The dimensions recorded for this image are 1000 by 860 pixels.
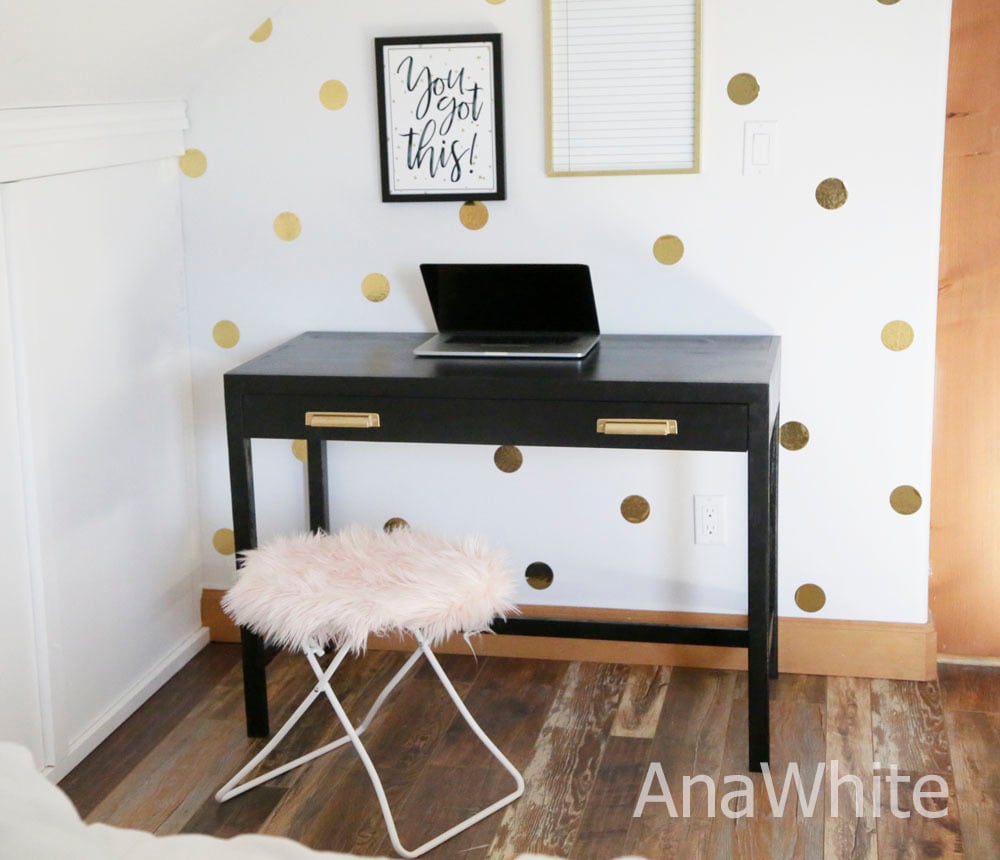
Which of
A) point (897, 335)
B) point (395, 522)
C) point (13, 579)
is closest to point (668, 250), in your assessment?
point (897, 335)

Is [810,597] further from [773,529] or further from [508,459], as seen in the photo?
[508,459]

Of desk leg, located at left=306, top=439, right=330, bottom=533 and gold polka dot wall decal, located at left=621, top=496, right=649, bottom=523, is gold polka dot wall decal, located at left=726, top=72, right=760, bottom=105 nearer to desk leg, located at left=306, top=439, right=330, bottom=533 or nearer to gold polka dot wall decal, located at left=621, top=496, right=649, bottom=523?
gold polka dot wall decal, located at left=621, top=496, right=649, bottom=523

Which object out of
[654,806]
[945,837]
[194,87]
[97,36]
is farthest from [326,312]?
[945,837]

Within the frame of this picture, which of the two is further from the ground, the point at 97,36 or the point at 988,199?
the point at 97,36

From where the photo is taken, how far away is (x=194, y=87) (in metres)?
2.68

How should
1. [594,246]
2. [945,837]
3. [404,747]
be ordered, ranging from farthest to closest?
[594,246]
[404,747]
[945,837]

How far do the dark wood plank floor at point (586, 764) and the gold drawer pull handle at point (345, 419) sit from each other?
613 millimetres

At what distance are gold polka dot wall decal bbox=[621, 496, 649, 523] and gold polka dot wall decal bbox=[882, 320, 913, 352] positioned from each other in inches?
22.8

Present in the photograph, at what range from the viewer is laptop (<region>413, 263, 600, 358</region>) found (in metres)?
2.40

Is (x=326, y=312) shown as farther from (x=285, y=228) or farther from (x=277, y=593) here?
(x=277, y=593)

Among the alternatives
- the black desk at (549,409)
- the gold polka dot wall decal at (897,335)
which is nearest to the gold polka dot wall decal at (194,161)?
the black desk at (549,409)

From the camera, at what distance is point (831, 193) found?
247 cm

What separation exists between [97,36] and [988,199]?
1676 mm

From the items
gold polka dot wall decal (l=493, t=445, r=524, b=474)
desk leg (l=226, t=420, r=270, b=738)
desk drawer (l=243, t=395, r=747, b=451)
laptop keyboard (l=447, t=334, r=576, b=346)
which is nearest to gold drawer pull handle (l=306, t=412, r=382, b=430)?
desk drawer (l=243, t=395, r=747, b=451)
